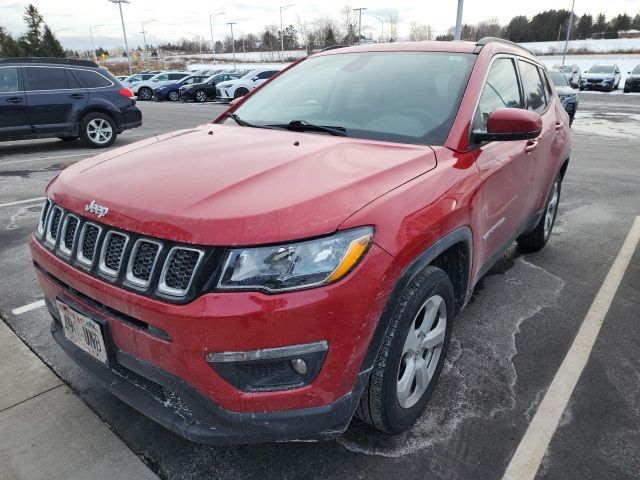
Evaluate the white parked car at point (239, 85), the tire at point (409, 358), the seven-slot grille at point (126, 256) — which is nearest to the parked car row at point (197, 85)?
the white parked car at point (239, 85)

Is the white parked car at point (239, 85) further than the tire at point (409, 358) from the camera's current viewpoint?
Yes

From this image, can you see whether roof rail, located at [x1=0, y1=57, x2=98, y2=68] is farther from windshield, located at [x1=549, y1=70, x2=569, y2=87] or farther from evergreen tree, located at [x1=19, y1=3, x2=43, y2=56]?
evergreen tree, located at [x1=19, y1=3, x2=43, y2=56]

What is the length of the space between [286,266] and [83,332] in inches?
38.3

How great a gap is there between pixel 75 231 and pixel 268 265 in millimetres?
913

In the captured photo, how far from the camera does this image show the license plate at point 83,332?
1938mm

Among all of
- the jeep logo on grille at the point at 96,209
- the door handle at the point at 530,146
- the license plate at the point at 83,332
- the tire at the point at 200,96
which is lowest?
the tire at the point at 200,96

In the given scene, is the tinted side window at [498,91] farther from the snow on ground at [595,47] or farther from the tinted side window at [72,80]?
the snow on ground at [595,47]

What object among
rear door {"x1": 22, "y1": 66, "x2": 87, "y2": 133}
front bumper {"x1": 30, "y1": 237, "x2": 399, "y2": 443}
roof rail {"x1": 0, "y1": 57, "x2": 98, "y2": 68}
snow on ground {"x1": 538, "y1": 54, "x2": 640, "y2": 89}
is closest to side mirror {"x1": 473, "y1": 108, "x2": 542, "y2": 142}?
front bumper {"x1": 30, "y1": 237, "x2": 399, "y2": 443}

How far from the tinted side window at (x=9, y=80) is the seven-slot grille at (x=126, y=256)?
29.0 feet

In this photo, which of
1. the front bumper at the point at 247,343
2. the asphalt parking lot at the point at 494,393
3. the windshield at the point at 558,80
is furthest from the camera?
the windshield at the point at 558,80

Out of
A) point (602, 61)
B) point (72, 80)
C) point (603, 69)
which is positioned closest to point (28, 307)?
point (72, 80)

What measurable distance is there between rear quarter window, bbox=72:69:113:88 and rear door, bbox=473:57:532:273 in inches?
358

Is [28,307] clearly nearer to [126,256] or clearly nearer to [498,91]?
[126,256]

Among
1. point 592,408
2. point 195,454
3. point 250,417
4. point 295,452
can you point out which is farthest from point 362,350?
point 592,408
